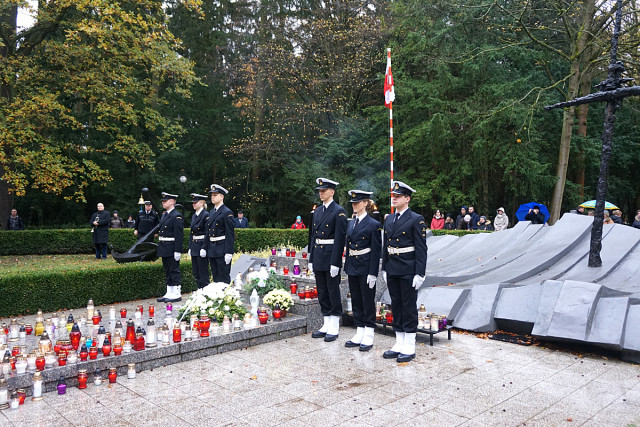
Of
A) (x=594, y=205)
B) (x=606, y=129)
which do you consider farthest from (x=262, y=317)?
(x=594, y=205)

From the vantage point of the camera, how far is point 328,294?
7.01m

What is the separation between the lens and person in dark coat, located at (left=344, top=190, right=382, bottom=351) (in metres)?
6.35

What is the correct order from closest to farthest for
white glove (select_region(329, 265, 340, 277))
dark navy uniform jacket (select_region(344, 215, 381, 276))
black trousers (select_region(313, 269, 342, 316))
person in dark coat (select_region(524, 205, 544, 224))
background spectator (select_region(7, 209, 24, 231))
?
dark navy uniform jacket (select_region(344, 215, 381, 276)) → white glove (select_region(329, 265, 340, 277)) → black trousers (select_region(313, 269, 342, 316)) → person in dark coat (select_region(524, 205, 544, 224)) → background spectator (select_region(7, 209, 24, 231))

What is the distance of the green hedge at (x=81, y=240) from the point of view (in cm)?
1777

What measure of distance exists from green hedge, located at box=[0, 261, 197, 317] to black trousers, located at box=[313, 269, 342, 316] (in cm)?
479

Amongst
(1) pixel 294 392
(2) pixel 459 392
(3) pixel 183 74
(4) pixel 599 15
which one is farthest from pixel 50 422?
(4) pixel 599 15

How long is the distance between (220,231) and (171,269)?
5.54ft

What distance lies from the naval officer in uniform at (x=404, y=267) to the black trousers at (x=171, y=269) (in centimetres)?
481

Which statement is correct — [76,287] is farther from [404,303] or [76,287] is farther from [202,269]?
[404,303]

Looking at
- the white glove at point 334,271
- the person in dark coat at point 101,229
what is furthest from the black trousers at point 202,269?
the person in dark coat at point 101,229

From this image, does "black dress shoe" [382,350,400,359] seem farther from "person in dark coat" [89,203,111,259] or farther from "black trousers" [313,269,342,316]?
"person in dark coat" [89,203,111,259]

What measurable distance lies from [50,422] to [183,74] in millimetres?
13112

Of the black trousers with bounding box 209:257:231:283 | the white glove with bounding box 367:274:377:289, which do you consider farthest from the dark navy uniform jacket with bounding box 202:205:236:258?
the white glove with bounding box 367:274:377:289

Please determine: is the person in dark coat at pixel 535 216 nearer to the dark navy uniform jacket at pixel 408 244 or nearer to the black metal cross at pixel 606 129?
the black metal cross at pixel 606 129
